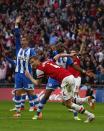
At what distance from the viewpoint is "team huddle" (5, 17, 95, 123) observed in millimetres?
20281

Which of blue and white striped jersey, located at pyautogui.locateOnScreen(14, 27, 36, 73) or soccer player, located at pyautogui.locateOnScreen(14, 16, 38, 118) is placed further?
blue and white striped jersey, located at pyautogui.locateOnScreen(14, 27, 36, 73)

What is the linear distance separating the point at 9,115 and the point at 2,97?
39.0ft

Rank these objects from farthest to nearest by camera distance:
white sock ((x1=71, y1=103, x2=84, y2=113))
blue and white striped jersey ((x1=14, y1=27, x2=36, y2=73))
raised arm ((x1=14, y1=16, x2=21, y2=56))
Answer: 1. blue and white striped jersey ((x1=14, y1=27, x2=36, y2=73))
2. raised arm ((x1=14, y1=16, x2=21, y2=56))
3. white sock ((x1=71, y1=103, x2=84, y2=113))

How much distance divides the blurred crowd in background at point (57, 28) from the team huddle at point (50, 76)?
1056 centimetres

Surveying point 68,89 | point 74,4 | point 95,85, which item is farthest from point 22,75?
point 74,4

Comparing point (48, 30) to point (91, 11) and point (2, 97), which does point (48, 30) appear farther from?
point (2, 97)

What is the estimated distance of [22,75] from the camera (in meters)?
23.9

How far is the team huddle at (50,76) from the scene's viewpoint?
20281 millimetres

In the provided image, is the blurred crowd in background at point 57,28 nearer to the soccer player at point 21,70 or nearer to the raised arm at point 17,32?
the soccer player at point 21,70

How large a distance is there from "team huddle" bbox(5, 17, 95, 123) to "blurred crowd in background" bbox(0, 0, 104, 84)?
1056 centimetres

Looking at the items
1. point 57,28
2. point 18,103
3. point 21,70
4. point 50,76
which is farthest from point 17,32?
point 57,28

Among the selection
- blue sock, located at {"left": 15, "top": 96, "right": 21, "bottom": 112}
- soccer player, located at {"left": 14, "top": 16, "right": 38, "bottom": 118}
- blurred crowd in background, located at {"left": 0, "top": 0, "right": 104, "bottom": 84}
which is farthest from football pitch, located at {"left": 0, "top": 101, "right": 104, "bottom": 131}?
blurred crowd in background, located at {"left": 0, "top": 0, "right": 104, "bottom": 84}

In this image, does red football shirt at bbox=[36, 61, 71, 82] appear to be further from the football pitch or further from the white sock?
the football pitch

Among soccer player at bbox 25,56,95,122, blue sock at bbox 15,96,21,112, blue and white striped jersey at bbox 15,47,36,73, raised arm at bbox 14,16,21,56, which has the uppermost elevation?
raised arm at bbox 14,16,21,56
